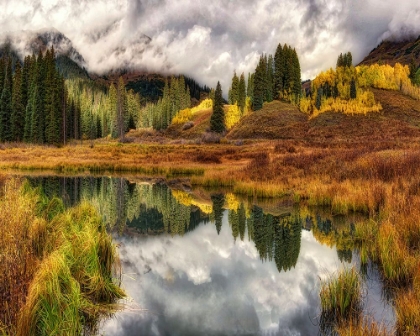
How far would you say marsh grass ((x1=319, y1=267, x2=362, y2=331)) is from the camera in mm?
6211

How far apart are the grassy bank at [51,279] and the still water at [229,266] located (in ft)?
1.75

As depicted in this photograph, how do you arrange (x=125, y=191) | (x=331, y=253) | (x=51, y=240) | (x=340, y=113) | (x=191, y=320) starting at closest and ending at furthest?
(x=191, y=320) < (x=51, y=240) < (x=331, y=253) < (x=125, y=191) < (x=340, y=113)

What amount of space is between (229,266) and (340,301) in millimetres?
4421

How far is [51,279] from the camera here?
5746 mm

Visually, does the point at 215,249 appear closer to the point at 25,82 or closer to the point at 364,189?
the point at 364,189

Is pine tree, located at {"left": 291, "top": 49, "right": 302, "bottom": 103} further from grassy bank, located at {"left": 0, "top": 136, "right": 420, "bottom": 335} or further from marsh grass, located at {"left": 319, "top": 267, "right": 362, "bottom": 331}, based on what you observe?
marsh grass, located at {"left": 319, "top": 267, "right": 362, "bottom": 331}

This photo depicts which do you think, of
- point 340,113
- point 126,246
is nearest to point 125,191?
point 126,246

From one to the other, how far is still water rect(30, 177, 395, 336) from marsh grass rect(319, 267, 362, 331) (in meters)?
0.21

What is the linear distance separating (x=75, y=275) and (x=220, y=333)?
2.84m

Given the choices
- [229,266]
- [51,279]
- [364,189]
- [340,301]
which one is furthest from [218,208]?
[51,279]

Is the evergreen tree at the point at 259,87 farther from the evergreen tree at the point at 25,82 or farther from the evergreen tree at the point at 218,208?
the evergreen tree at the point at 218,208

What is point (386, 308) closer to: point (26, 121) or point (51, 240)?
point (51, 240)

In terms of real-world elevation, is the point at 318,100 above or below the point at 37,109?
above

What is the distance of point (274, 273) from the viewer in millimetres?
9562
